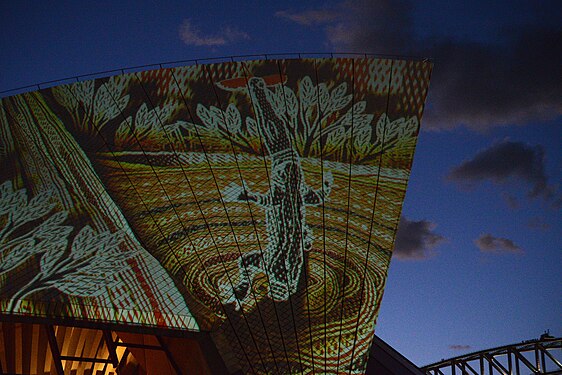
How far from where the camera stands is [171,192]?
12016 millimetres

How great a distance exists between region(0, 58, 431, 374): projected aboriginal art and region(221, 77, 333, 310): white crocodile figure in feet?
0.09

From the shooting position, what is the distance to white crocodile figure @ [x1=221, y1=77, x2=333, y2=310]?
→ 10734 millimetres

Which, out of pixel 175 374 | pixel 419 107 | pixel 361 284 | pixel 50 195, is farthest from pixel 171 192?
pixel 419 107

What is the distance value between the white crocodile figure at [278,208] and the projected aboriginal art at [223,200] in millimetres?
28

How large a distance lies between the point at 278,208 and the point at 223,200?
1.24 metres

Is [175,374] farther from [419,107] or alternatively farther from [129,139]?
[419,107]

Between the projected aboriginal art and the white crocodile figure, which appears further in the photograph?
the white crocodile figure

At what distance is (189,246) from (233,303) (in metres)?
1.66

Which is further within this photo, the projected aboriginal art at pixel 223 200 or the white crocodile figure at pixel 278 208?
the white crocodile figure at pixel 278 208

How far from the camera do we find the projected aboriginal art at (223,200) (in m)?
9.91

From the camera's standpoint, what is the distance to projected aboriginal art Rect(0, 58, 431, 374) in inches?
390

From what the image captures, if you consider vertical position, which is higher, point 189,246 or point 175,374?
point 189,246

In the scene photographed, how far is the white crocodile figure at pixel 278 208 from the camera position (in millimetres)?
10734

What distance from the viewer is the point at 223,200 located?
39.1 ft
